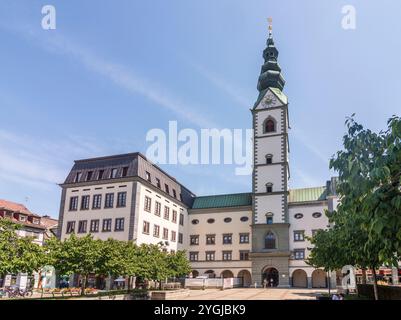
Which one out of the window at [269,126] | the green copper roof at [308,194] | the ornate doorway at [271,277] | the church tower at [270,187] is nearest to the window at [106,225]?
the church tower at [270,187]

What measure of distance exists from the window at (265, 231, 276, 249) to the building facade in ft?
0.51

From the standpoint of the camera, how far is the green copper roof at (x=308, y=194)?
2457 inches

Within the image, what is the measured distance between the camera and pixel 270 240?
199 feet

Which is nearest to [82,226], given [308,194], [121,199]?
[121,199]

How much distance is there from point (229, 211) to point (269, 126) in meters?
16.4

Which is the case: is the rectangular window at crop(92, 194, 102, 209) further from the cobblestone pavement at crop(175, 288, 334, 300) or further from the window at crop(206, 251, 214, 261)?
the window at crop(206, 251, 214, 261)

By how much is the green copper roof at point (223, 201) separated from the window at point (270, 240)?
22.6 feet

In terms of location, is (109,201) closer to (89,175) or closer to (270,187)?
(89,175)

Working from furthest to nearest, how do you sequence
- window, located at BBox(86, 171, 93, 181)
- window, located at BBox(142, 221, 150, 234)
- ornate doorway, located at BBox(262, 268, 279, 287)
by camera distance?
ornate doorway, located at BBox(262, 268, 279, 287) < window, located at BBox(86, 171, 93, 181) < window, located at BBox(142, 221, 150, 234)

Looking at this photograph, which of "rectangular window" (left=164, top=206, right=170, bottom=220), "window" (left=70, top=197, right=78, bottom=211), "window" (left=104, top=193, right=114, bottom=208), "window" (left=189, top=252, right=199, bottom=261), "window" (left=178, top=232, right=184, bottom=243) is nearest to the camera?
"window" (left=104, top=193, right=114, bottom=208)

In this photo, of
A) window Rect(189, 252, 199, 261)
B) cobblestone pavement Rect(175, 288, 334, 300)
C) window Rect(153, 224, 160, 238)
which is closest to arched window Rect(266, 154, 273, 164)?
window Rect(189, 252, 199, 261)

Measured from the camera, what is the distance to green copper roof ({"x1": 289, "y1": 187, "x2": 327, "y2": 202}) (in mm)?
62406

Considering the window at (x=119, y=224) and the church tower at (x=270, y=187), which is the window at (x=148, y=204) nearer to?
the window at (x=119, y=224)
